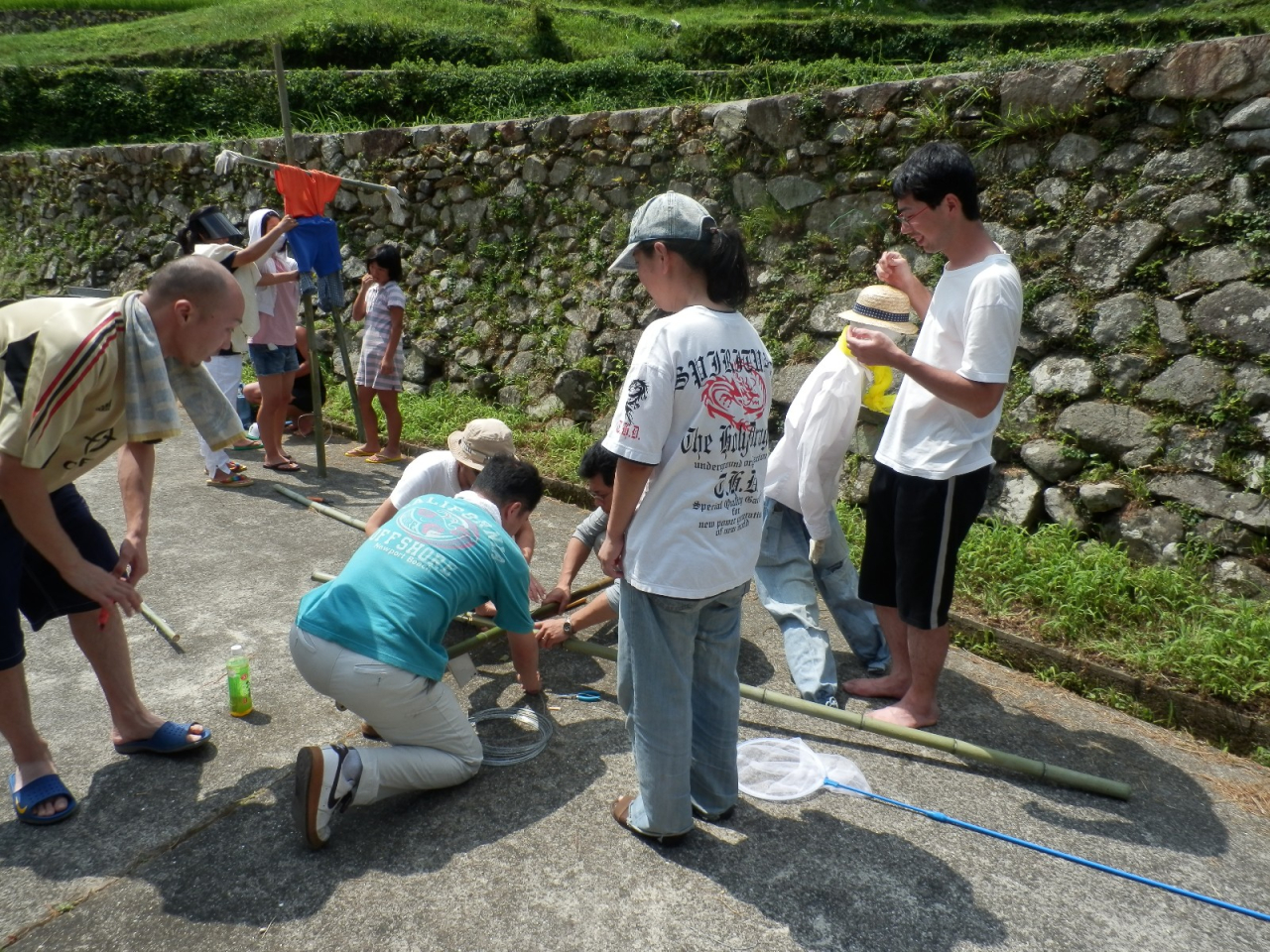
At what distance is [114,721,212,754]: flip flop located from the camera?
3.21m

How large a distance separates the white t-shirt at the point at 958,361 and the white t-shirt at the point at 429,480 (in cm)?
185

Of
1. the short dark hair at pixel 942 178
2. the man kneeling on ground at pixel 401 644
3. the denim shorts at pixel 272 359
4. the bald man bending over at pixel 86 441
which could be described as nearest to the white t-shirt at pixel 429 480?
the man kneeling on ground at pixel 401 644

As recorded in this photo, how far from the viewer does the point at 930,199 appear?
3193 mm

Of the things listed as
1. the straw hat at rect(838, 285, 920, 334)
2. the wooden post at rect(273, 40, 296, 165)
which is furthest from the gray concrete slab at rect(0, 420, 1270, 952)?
the wooden post at rect(273, 40, 296, 165)

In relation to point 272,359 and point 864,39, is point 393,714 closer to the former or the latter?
point 272,359

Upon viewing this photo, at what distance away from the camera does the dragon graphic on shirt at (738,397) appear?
2.50 metres

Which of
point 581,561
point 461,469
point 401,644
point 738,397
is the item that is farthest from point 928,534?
point 461,469

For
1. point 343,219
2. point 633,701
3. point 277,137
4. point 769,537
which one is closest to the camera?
point 633,701

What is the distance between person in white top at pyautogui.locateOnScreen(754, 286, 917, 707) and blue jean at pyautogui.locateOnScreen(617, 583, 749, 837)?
0.93m

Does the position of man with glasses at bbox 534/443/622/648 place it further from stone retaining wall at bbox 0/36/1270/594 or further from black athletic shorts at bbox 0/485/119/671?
stone retaining wall at bbox 0/36/1270/594

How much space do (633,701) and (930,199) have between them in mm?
1998

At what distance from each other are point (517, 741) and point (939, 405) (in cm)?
198

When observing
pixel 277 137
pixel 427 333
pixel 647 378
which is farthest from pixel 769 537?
pixel 277 137

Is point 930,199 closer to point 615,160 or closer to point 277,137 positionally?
point 615,160
